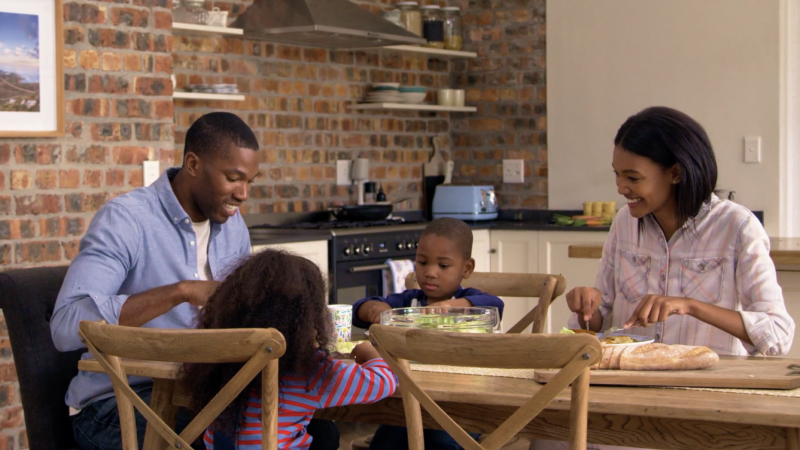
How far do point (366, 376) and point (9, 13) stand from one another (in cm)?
231

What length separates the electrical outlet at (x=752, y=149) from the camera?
5.06 m

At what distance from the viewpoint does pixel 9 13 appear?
3445 mm

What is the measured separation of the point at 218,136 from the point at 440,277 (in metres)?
0.70

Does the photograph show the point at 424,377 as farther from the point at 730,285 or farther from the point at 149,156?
the point at 149,156

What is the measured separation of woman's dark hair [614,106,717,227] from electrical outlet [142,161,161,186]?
2095mm

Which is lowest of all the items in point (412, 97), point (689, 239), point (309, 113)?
point (689, 239)

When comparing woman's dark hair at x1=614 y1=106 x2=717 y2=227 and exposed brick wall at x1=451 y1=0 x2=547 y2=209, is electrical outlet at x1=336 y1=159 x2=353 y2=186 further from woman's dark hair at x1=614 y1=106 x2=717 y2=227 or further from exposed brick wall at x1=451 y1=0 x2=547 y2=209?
woman's dark hair at x1=614 y1=106 x2=717 y2=227

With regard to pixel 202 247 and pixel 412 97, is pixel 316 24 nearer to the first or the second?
pixel 412 97

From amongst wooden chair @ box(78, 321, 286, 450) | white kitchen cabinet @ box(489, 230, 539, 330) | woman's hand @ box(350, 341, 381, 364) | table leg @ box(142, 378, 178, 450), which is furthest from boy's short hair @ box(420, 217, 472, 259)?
white kitchen cabinet @ box(489, 230, 539, 330)

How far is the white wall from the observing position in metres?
5.05

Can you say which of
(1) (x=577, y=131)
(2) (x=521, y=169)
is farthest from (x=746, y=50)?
(2) (x=521, y=169)

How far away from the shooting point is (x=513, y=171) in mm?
5969

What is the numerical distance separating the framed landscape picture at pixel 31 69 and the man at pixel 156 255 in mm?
1116

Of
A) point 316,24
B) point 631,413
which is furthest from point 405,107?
point 631,413
